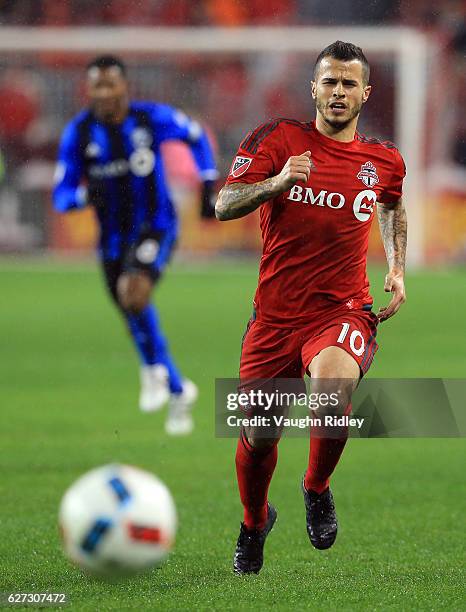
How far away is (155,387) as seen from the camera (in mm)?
9258

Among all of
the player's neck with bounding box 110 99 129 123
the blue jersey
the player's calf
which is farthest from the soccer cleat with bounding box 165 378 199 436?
the player's neck with bounding box 110 99 129 123

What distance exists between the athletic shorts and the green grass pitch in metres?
1.04

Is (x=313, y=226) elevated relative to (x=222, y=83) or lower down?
elevated

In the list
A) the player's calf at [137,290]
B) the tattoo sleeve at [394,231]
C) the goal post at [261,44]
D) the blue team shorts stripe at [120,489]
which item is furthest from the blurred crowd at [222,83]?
the blue team shorts stripe at [120,489]

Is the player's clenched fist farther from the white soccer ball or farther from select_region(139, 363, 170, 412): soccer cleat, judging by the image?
select_region(139, 363, 170, 412): soccer cleat

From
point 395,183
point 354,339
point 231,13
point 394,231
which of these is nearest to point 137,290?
point 394,231

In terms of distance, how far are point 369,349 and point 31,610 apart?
168 centimetres

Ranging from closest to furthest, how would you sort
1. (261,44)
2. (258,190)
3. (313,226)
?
(258,190)
(313,226)
(261,44)

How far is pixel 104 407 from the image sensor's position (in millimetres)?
9664

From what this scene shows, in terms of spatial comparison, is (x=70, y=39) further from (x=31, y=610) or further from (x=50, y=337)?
(x=31, y=610)

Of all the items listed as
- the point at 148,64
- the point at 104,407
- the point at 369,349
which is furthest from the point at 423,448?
the point at 148,64

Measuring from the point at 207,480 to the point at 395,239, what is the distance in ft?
7.38

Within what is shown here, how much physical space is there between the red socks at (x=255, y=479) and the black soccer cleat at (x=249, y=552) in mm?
49

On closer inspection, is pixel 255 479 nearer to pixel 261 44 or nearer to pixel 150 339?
pixel 150 339
